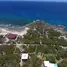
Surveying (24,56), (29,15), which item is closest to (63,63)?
(24,56)

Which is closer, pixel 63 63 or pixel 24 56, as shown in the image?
pixel 63 63

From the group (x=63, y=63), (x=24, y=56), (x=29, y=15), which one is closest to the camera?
(x=63, y=63)

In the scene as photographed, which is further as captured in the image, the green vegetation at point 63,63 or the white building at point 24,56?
the white building at point 24,56

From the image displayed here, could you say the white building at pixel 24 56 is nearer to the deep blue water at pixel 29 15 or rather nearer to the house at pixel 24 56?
the house at pixel 24 56

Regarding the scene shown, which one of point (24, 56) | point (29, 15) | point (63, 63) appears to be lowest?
point (63, 63)

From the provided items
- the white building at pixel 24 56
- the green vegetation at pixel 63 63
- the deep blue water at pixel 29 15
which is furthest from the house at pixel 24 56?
the deep blue water at pixel 29 15

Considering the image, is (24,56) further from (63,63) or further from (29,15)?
(29,15)

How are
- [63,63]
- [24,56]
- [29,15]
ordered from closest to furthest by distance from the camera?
[63,63] → [24,56] → [29,15]

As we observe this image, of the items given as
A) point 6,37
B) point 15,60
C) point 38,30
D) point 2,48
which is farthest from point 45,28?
point 15,60

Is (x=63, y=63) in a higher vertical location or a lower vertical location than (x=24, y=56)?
lower

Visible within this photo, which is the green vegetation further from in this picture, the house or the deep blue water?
the deep blue water

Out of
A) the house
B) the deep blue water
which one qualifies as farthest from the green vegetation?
the deep blue water
